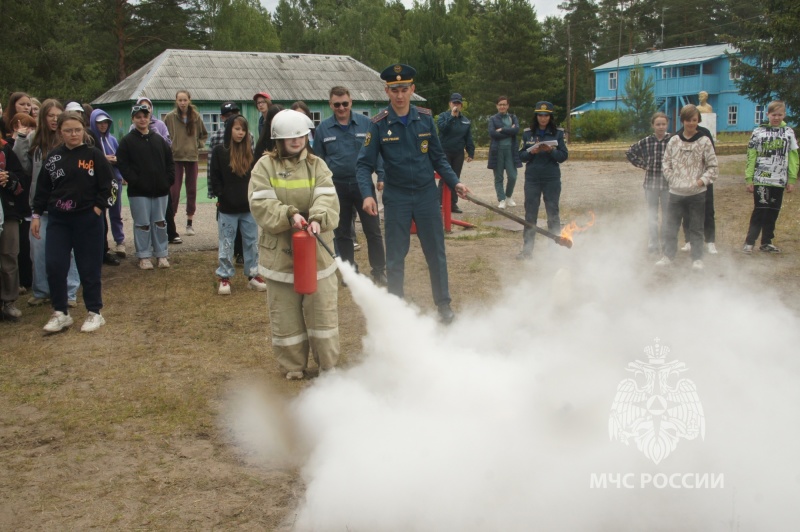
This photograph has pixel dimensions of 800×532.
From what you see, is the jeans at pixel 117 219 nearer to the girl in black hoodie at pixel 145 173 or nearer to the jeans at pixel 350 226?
the girl in black hoodie at pixel 145 173

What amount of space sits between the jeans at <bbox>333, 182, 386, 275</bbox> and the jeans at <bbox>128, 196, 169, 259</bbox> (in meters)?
2.38

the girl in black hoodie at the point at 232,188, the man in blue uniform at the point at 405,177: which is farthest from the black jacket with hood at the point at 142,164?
the man in blue uniform at the point at 405,177

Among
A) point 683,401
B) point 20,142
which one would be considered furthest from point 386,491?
point 20,142

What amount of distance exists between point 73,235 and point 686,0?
73736 mm

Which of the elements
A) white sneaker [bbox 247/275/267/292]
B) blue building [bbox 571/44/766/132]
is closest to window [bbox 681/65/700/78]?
blue building [bbox 571/44/766/132]

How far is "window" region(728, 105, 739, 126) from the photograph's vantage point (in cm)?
5797

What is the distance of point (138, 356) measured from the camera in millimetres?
6496

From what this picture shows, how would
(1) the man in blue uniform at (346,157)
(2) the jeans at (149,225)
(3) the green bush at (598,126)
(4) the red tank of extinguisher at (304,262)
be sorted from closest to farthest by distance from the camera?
(4) the red tank of extinguisher at (304,262) < (1) the man in blue uniform at (346,157) < (2) the jeans at (149,225) < (3) the green bush at (598,126)

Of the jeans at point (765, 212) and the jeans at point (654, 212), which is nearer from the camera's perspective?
the jeans at point (765, 212)

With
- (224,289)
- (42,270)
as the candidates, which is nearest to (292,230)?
(224,289)

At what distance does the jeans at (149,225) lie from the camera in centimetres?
905

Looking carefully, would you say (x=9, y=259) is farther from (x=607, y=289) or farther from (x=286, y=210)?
(x=607, y=289)

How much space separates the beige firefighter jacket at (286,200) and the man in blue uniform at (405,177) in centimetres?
119

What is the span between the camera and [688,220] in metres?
9.47
